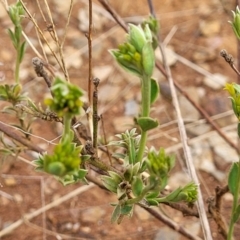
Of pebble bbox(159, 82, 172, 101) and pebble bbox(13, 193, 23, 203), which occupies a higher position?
pebble bbox(159, 82, 172, 101)

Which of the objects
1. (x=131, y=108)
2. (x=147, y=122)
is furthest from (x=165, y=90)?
(x=147, y=122)

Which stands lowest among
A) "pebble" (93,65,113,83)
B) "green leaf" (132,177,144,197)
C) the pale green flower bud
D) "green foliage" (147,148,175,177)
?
"pebble" (93,65,113,83)

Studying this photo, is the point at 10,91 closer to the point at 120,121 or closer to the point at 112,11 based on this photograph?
the point at 112,11

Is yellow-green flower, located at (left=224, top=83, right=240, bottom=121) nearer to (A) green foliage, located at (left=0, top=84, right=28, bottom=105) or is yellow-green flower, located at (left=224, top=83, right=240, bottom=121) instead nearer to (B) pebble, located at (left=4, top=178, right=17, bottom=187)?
(A) green foliage, located at (left=0, top=84, right=28, bottom=105)

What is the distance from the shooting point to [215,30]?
8.39 feet

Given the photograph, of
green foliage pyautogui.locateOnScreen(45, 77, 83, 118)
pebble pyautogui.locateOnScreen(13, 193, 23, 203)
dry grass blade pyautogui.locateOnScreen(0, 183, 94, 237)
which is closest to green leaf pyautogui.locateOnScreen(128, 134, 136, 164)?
green foliage pyautogui.locateOnScreen(45, 77, 83, 118)

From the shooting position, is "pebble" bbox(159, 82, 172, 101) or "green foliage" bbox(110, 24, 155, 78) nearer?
"green foliage" bbox(110, 24, 155, 78)

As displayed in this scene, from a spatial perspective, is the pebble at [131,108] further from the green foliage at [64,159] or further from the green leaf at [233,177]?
the green foliage at [64,159]

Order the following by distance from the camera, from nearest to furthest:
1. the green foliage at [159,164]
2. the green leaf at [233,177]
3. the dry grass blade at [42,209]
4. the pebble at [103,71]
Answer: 1. the green foliage at [159,164]
2. the green leaf at [233,177]
3. the dry grass blade at [42,209]
4. the pebble at [103,71]

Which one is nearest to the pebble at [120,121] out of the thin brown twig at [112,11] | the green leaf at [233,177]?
the thin brown twig at [112,11]

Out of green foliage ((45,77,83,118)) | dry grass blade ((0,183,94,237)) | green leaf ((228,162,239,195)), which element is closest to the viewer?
green foliage ((45,77,83,118))

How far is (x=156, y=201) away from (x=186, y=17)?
1747mm

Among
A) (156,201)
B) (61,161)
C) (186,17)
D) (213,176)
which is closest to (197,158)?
(213,176)

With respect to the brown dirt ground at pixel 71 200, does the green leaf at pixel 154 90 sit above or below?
above
